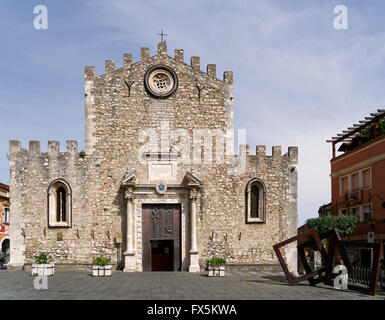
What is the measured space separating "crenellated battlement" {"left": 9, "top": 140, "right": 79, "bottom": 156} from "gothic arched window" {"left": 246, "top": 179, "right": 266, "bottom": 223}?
9.49 meters

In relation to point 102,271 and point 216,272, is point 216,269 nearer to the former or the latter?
point 216,272

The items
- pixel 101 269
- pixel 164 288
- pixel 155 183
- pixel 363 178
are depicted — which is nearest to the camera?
pixel 164 288

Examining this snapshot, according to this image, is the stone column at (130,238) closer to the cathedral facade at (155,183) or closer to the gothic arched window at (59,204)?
the cathedral facade at (155,183)

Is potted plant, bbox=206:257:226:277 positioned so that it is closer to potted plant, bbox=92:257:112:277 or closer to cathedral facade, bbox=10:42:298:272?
cathedral facade, bbox=10:42:298:272

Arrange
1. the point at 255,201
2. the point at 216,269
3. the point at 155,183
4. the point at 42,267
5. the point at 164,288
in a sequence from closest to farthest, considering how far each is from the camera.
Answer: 1. the point at 164,288
2. the point at 42,267
3. the point at 216,269
4. the point at 155,183
5. the point at 255,201

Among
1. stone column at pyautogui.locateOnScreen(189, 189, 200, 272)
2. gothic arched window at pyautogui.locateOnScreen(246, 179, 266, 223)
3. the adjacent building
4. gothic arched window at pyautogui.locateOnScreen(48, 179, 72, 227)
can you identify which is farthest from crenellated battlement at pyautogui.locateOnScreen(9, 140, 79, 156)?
the adjacent building

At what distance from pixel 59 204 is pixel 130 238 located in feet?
14.2

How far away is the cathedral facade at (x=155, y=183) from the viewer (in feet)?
72.9

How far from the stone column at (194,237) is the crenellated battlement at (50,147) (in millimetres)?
6588

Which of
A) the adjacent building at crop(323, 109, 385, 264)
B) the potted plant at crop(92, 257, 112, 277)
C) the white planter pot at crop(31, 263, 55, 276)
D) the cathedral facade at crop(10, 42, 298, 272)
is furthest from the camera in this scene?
the adjacent building at crop(323, 109, 385, 264)

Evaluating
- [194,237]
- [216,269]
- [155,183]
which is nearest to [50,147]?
[155,183]

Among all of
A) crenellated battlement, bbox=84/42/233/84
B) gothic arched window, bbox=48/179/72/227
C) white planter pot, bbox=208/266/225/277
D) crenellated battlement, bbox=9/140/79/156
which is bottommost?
white planter pot, bbox=208/266/225/277

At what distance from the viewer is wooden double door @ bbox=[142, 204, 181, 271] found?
22441mm

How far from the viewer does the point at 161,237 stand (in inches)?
887
